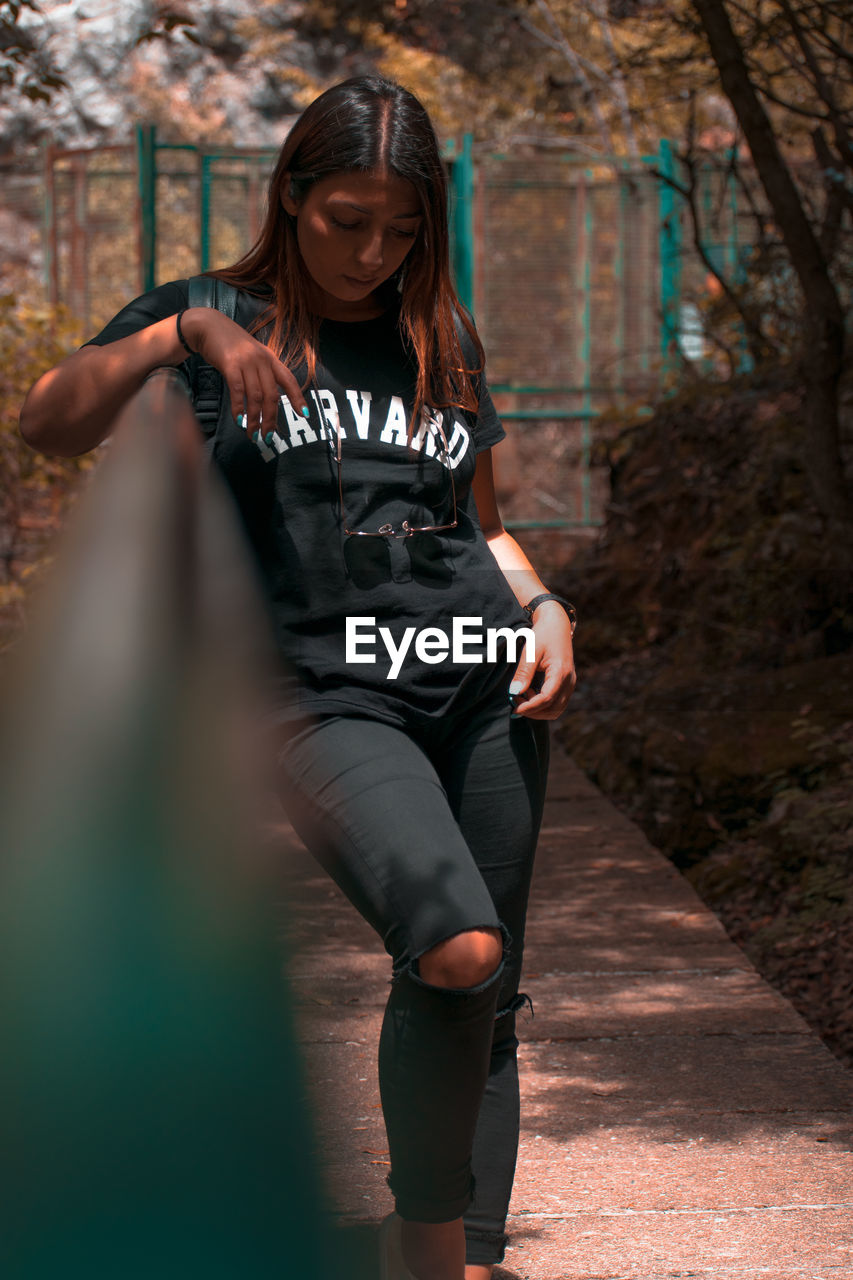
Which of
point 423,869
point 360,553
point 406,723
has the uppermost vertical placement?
point 360,553

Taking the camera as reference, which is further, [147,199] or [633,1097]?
[147,199]

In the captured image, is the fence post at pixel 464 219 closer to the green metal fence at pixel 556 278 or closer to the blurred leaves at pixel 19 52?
the green metal fence at pixel 556 278

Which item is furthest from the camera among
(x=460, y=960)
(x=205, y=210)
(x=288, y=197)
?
(x=205, y=210)

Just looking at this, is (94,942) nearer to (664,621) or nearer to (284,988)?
(284,988)

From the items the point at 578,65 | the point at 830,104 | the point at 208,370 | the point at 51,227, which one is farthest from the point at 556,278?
the point at 208,370

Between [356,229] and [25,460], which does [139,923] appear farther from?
[25,460]

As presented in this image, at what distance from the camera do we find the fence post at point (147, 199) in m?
10.5

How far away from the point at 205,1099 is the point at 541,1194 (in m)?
1.18

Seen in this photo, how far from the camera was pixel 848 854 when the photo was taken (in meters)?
4.83

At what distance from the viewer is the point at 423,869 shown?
1887mm

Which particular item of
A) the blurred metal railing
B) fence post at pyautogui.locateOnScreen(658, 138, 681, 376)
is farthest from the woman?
fence post at pyautogui.locateOnScreen(658, 138, 681, 376)

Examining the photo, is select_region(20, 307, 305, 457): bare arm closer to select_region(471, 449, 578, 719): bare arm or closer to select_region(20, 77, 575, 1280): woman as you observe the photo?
select_region(20, 77, 575, 1280): woman

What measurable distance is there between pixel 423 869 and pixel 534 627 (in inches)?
20.0
